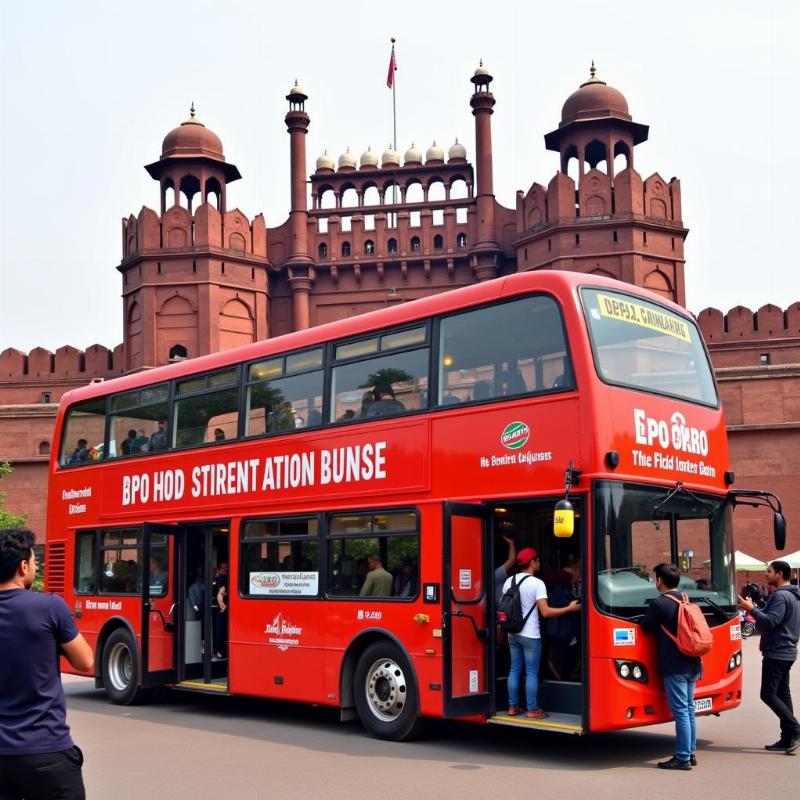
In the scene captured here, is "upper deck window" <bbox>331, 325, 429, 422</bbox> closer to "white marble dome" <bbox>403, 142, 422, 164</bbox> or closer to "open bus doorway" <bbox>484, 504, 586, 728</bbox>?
"open bus doorway" <bbox>484, 504, 586, 728</bbox>

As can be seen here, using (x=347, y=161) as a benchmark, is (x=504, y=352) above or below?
below

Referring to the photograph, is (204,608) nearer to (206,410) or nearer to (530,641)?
(206,410)

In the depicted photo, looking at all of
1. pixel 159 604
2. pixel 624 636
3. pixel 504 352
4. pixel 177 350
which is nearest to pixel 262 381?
pixel 159 604

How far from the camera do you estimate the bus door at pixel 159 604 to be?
40.1 ft

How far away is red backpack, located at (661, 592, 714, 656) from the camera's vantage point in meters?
7.66

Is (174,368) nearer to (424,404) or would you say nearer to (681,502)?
(424,404)

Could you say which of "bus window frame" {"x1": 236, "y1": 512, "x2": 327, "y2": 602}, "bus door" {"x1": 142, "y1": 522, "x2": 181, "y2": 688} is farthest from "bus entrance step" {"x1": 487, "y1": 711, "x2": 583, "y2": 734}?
"bus door" {"x1": 142, "y1": 522, "x2": 181, "y2": 688}

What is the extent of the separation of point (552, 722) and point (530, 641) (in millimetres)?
646

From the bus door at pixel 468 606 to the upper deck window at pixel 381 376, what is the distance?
114cm

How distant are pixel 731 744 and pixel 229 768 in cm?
400

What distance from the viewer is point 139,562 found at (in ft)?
41.6

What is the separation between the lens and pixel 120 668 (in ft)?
42.7

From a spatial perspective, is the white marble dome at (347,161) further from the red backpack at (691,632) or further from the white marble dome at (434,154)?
the red backpack at (691,632)

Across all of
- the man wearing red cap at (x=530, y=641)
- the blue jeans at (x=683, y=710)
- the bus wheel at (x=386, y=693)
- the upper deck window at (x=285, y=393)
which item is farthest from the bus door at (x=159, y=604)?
the blue jeans at (x=683, y=710)
